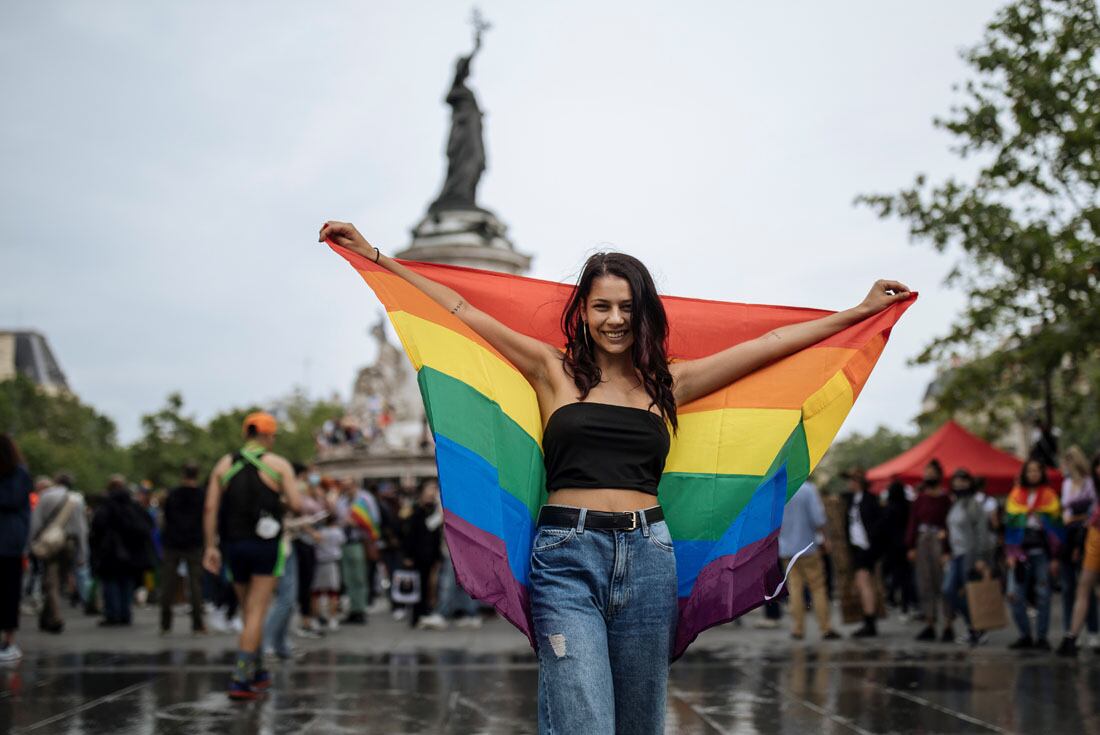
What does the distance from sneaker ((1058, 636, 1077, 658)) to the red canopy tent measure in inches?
372

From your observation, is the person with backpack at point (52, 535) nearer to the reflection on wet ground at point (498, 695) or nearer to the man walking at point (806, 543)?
the reflection on wet ground at point (498, 695)

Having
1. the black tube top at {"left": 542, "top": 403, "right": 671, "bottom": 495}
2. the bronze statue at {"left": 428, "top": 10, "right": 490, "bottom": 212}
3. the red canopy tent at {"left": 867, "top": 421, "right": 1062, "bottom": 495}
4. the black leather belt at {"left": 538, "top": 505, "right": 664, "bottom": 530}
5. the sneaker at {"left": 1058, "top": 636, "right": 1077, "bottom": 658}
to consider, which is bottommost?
the sneaker at {"left": 1058, "top": 636, "right": 1077, "bottom": 658}

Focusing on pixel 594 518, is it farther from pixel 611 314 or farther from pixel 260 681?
pixel 260 681

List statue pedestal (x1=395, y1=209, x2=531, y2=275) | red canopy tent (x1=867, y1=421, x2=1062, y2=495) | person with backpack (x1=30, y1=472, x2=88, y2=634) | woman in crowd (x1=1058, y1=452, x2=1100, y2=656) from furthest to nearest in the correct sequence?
statue pedestal (x1=395, y1=209, x2=531, y2=275), red canopy tent (x1=867, y1=421, x2=1062, y2=495), person with backpack (x1=30, y1=472, x2=88, y2=634), woman in crowd (x1=1058, y1=452, x2=1100, y2=656)

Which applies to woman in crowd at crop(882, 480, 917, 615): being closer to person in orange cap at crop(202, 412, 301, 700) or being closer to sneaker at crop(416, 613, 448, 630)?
sneaker at crop(416, 613, 448, 630)

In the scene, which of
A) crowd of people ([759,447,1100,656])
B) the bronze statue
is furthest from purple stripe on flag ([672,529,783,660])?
the bronze statue

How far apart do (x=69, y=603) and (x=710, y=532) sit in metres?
21.9

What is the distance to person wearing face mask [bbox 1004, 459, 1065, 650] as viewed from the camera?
1306 cm

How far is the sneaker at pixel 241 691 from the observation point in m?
8.84

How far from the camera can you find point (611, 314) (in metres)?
4.30

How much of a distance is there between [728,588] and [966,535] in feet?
32.2

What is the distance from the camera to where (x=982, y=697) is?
891 centimetres

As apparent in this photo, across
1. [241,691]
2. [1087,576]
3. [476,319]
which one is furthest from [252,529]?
[1087,576]

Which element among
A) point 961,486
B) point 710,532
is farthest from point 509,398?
point 961,486
